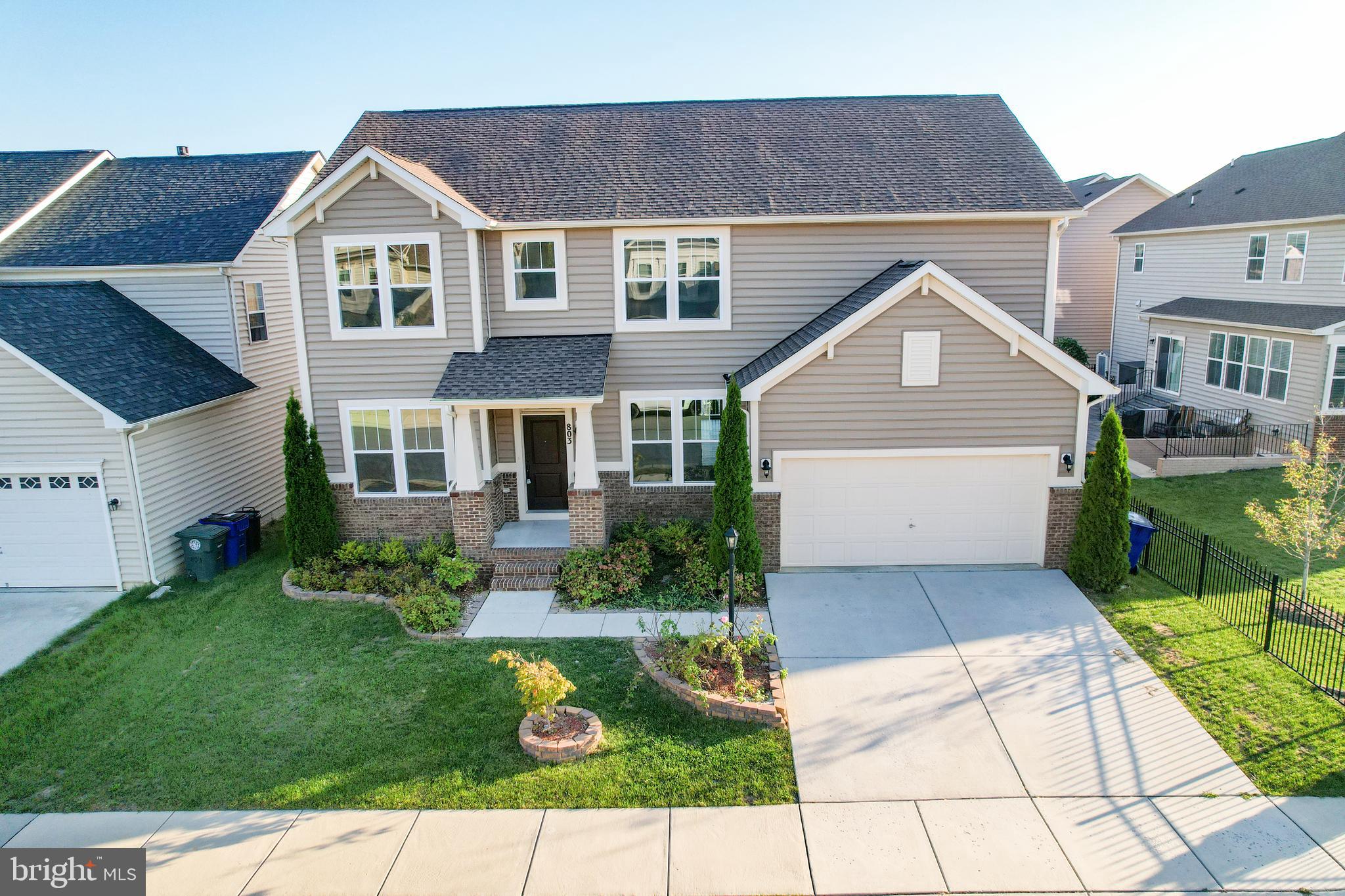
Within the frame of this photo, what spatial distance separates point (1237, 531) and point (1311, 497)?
385 centimetres

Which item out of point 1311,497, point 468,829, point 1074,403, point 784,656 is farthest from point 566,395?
point 1311,497

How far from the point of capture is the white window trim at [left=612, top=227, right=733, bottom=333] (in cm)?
1516

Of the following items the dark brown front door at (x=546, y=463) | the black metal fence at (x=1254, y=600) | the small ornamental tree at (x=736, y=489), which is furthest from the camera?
the dark brown front door at (x=546, y=463)

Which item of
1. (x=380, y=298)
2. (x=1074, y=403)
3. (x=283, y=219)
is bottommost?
(x=1074, y=403)

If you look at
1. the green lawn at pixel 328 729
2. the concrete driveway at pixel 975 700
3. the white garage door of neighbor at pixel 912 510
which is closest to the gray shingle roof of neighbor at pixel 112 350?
the green lawn at pixel 328 729

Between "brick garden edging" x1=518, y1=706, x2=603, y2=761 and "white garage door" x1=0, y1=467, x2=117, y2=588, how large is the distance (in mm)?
9507

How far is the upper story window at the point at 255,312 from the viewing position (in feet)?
60.4

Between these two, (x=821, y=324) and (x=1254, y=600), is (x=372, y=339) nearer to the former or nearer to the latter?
(x=821, y=324)

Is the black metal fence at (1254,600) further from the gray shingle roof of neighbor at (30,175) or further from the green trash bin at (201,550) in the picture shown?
the gray shingle roof of neighbor at (30,175)

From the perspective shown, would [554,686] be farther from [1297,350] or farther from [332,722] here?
[1297,350]

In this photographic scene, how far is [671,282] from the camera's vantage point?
50.4 ft

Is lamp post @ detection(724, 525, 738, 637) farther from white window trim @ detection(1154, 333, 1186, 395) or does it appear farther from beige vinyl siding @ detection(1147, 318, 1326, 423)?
white window trim @ detection(1154, 333, 1186, 395)

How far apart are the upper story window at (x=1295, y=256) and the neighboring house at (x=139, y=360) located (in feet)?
82.7

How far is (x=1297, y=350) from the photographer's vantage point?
20.6 m
